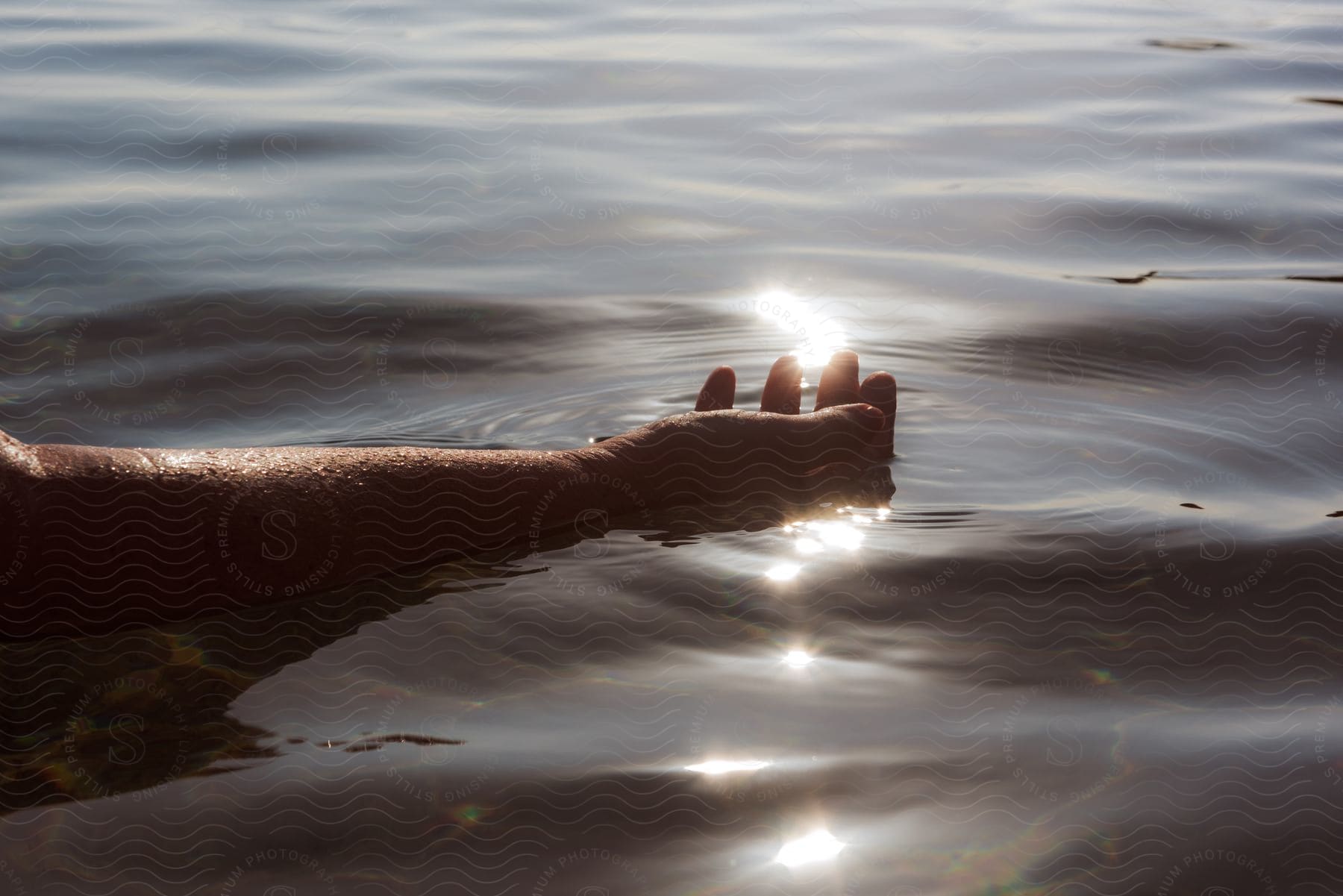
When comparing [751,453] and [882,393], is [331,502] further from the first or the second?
[882,393]

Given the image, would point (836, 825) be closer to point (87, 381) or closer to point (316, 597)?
point (316, 597)

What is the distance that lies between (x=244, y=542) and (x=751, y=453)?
886mm

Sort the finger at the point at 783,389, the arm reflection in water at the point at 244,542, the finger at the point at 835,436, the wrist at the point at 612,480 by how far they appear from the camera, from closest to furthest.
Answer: the arm reflection in water at the point at 244,542 → the wrist at the point at 612,480 → the finger at the point at 835,436 → the finger at the point at 783,389

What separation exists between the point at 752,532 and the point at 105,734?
103cm

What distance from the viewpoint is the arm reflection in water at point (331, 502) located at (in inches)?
73.3

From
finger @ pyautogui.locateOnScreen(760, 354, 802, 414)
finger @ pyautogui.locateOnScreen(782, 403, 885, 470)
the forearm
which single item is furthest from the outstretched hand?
the forearm

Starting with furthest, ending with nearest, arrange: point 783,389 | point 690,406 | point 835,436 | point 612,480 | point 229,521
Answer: point 690,406
point 783,389
point 835,436
point 612,480
point 229,521

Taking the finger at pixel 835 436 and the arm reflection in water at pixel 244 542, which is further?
the finger at pixel 835 436

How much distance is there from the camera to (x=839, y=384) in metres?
2.62

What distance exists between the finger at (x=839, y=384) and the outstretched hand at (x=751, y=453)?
0.36 feet

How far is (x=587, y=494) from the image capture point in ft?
7.35

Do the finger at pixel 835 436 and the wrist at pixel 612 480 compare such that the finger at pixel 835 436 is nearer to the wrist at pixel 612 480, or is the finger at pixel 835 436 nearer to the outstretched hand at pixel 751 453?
the outstretched hand at pixel 751 453

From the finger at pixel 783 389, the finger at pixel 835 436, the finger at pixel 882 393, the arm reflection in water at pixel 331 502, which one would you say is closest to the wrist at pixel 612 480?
the arm reflection in water at pixel 331 502

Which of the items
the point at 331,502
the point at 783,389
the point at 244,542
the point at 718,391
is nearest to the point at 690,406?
the point at 718,391
